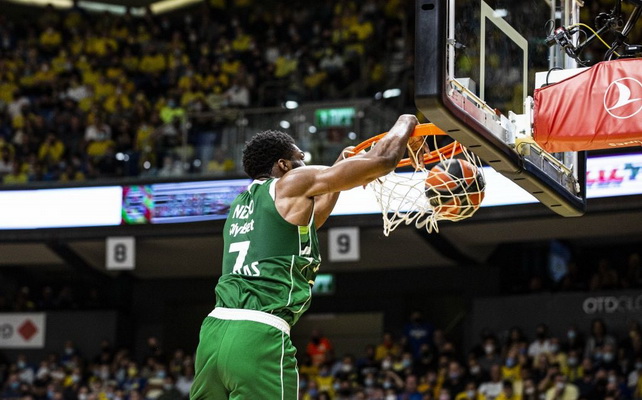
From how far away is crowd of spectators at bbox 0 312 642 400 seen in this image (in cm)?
1364

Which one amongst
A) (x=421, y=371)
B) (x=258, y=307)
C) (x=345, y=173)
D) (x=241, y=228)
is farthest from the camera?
(x=421, y=371)

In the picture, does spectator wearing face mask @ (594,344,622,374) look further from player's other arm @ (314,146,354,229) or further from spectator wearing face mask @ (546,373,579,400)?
player's other arm @ (314,146,354,229)

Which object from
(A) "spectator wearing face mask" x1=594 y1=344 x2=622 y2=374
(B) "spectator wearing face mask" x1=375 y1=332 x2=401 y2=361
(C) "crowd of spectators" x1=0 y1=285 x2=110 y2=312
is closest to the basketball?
(A) "spectator wearing face mask" x1=594 y1=344 x2=622 y2=374

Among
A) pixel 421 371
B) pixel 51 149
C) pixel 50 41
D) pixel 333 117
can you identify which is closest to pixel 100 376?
pixel 51 149

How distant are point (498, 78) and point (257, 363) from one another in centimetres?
251

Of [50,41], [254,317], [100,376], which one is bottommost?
[100,376]

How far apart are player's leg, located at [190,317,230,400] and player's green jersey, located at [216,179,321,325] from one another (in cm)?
13

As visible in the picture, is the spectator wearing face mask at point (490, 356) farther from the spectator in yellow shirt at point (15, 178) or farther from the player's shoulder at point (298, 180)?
the player's shoulder at point (298, 180)

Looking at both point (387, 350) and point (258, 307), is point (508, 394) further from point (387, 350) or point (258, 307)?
point (258, 307)

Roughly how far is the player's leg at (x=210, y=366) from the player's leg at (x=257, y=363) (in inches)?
1.8

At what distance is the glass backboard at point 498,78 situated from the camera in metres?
5.14

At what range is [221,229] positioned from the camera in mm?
16047

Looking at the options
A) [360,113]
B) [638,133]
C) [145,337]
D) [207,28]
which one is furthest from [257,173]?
[207,28]

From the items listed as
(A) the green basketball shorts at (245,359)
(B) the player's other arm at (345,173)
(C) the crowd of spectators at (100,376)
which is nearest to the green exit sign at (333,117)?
(C) the crowd of spectators at (100,376)
